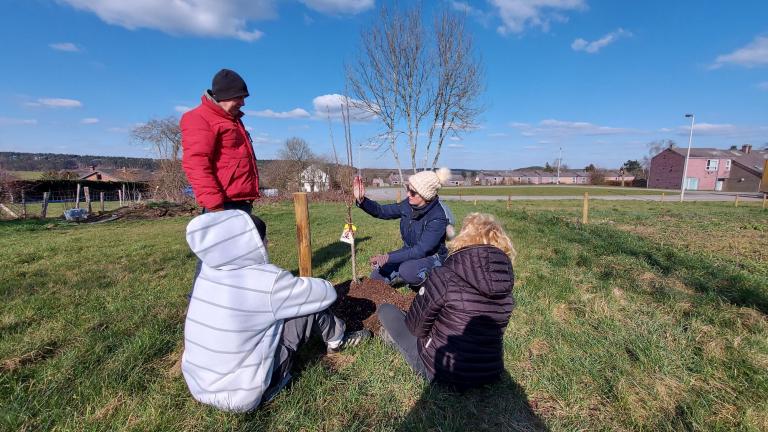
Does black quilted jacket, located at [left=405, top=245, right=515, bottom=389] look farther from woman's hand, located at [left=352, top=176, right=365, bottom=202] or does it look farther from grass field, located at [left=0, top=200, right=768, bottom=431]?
woman's hand, located at [left=352, top=176, right=365, bottom=202]

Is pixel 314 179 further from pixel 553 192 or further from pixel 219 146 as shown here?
pixel 219 146

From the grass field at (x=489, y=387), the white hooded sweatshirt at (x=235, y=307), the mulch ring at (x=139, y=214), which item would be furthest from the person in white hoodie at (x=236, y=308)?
the mulch ring at (x=139, y=214)

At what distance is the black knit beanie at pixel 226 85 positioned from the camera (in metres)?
2.74

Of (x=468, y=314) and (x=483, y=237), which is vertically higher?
(x=483, y=237)

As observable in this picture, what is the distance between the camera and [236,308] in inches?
71.7

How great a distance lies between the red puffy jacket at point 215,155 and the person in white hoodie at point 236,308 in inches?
40.3

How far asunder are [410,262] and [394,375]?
4.78 ft

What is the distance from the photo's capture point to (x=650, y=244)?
23.0 ft

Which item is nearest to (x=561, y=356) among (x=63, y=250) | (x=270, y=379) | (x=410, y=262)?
(x=410, y=262)

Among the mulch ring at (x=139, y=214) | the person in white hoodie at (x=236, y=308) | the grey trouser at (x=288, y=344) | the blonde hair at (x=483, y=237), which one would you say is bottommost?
the mulch ring at (x=139, y=214)

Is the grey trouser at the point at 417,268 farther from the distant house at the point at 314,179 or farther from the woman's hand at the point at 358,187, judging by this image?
the distant house at the point at 314,179

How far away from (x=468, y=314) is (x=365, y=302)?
176 cm

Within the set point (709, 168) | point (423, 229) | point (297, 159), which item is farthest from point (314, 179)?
point (709, 168)

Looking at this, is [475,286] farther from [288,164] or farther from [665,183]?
[665,183]
